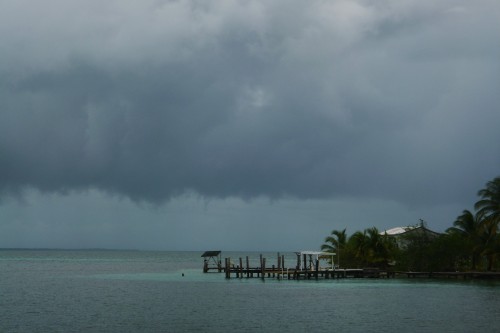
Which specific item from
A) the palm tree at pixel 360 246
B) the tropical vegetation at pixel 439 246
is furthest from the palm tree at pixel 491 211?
the palm tree at pixel 360 246

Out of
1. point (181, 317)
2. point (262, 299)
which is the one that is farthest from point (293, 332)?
point (262, 299)

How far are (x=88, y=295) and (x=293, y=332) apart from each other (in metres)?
28.9

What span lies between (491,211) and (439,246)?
7.23 meters

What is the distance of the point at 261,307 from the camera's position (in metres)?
47.8

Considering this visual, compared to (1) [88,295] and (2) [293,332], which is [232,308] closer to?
(2) [293,332]

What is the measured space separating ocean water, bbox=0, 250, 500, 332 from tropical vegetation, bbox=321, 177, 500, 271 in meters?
3.09

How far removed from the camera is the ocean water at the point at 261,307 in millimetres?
38312

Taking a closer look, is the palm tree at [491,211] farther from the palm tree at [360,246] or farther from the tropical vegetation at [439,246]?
the palm tree at [360,246]

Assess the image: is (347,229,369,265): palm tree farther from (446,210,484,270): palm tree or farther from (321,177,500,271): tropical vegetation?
(446,210,484,270): palm tree

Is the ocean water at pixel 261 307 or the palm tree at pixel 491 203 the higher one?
the palm tree at pixel 491 203

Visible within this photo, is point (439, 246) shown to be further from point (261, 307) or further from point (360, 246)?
point (261, 307)

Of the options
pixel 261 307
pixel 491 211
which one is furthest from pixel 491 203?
pixel 261 307

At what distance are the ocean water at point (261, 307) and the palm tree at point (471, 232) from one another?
3.64 m

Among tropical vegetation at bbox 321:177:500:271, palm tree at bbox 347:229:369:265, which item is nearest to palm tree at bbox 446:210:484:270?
tropical vegetation at bbox 321:177:500:271
